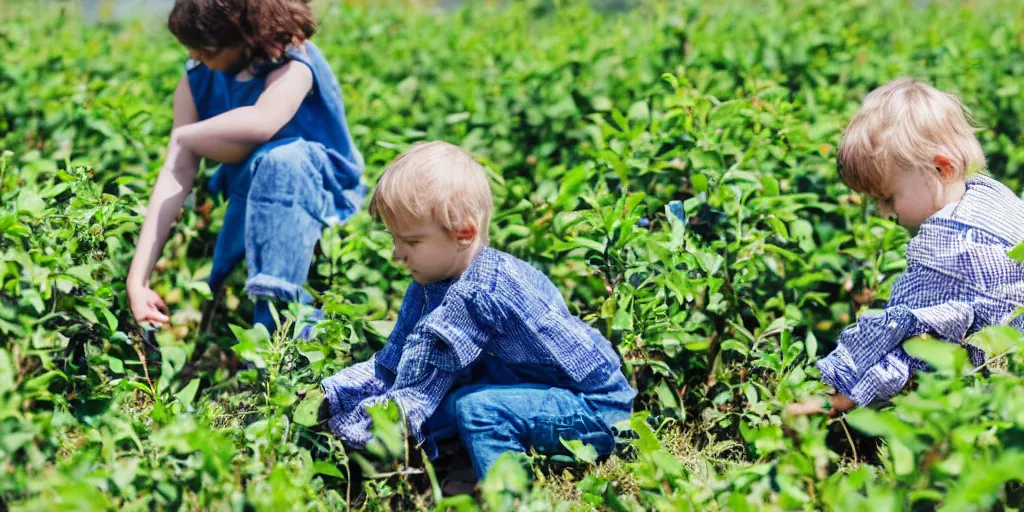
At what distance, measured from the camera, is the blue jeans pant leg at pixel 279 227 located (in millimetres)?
2709

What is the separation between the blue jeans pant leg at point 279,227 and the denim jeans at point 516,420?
69 cm

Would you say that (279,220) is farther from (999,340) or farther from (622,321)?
(999,340)

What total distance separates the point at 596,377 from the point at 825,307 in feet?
3.01

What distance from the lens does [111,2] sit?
8.70 m

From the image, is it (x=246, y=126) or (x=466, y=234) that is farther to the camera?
(x=246, y=126)

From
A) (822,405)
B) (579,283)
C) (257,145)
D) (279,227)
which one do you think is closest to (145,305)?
(279,227)

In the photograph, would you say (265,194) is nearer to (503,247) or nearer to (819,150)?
(503,247)

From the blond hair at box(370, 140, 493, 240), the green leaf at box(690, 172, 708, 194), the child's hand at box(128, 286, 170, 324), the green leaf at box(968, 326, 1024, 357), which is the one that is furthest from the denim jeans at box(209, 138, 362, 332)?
the green leaf at box(968, 326, 1024, 357)

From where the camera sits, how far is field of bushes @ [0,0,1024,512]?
5.60ft

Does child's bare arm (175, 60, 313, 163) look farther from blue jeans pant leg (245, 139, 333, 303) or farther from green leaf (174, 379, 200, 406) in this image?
green leaf (174, 379, 200, 406)

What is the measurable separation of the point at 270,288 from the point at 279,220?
0.62ft

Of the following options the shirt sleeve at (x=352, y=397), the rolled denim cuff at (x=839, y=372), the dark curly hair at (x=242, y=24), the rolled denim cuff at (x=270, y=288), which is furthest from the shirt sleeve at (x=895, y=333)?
the dark curly hair at (x=242, y=24)

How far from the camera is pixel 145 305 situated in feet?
8.25

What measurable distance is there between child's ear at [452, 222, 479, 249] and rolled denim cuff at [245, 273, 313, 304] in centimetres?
71
